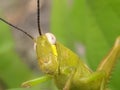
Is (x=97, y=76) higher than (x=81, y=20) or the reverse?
the reverse

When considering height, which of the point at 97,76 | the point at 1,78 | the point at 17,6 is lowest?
the point at 17,6

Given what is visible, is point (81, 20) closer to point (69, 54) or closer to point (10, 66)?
point (69, 54)

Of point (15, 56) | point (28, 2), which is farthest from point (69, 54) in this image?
point (28, 2)
